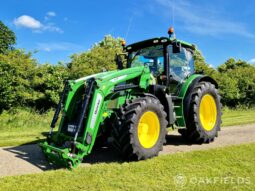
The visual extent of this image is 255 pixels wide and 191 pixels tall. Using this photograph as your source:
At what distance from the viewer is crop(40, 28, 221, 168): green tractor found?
5477mm

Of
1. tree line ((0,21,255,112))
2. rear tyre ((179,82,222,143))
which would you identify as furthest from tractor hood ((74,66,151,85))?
tree line ((0,21,255,112))

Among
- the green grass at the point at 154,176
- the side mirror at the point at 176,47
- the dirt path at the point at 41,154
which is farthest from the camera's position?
the side mirror at the point at 176,47

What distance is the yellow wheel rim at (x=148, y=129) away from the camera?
19.4 ft

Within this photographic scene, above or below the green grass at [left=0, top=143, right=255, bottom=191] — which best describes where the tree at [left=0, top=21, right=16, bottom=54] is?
above

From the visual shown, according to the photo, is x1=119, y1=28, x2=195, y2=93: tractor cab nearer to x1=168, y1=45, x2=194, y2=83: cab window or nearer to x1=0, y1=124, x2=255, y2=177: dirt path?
x1=168, y1=45, x2=194, y2=83: cab window

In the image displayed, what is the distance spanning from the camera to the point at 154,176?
4.78 metres

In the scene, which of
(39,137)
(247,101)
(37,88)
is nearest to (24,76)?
(37,88)

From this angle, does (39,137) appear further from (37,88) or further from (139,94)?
(37,88)

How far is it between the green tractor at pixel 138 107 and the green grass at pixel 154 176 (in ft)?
1.32

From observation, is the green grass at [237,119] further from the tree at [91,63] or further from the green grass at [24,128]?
the tree at [91,63]

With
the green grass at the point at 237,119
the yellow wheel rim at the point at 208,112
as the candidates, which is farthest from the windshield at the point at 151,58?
the green grass at the point at 237,119

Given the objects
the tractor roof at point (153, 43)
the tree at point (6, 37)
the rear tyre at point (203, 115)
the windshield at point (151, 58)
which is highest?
the tree at point (6, 37)

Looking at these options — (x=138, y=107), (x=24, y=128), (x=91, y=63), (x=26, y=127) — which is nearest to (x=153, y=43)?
(x=138, y=107)

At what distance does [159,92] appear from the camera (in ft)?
22.9
